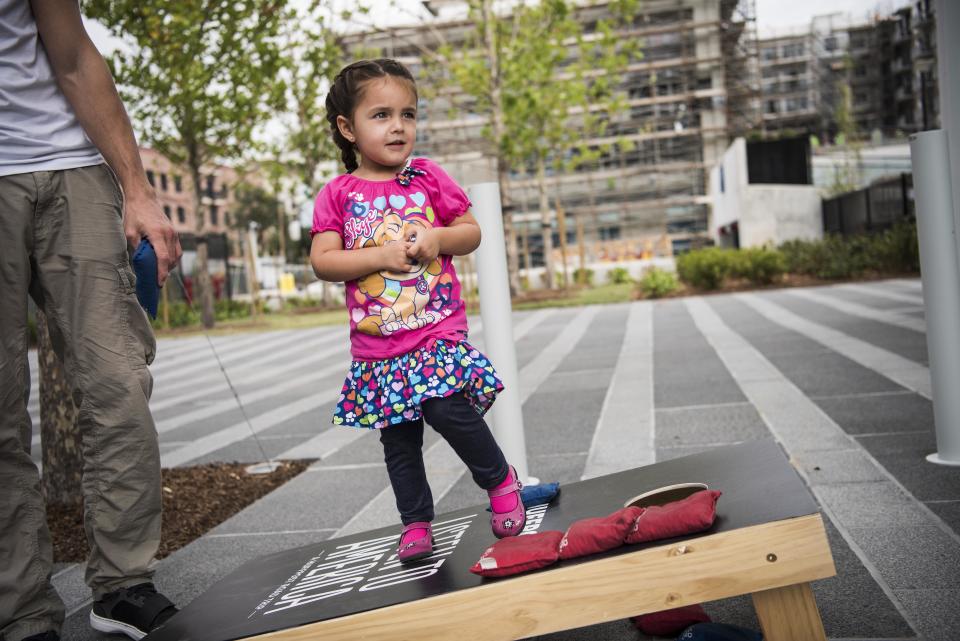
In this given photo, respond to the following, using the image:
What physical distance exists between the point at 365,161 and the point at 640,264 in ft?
86.8

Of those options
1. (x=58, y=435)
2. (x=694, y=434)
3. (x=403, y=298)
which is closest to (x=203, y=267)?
(x=58, y=435)

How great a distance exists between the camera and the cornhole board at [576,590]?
167cm

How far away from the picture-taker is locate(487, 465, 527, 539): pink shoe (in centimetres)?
226

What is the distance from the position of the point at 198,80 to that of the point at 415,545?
11.6 metres

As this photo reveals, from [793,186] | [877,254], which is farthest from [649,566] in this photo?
[793,186]

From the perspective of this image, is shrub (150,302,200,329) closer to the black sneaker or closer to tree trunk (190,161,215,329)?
tree trunk (190,161,215,329)

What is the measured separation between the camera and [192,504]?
12.7ft

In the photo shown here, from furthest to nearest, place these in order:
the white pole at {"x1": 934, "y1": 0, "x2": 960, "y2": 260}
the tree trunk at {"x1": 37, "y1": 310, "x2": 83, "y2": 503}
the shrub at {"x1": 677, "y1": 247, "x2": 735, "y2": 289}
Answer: the shrub at {"x1": 677, "y1": 247, "x2": 735, "y2": 289}, the tree trunk at {"x1": 37, "y1": 310, "x2": 83, "y2": 503}, the white pole at {"x1": 934, "y1": 0, "x2": 960, "y2": 260}

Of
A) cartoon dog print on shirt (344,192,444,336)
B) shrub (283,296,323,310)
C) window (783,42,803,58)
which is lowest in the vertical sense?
shrub (283,296,323,310)

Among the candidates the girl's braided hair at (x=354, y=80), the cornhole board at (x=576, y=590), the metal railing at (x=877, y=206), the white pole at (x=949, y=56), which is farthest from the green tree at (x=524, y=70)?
the cornhole board at (x=576, y=590)

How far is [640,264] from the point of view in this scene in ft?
92.7

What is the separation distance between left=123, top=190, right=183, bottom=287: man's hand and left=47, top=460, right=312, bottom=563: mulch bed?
4.38ft

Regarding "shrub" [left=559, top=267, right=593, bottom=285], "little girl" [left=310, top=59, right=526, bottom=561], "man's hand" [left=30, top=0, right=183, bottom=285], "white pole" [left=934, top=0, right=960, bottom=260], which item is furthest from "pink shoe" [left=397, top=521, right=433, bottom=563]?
"shrub" [left=559, top=267, right=593, bottom=285]

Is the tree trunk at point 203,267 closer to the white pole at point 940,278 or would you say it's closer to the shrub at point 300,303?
the shrub at point 300,303
